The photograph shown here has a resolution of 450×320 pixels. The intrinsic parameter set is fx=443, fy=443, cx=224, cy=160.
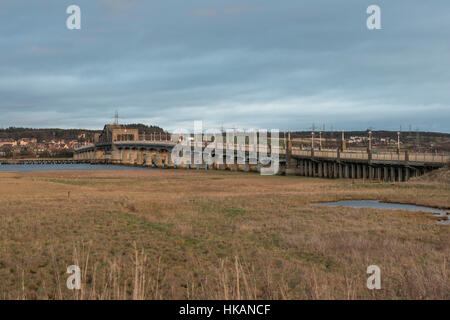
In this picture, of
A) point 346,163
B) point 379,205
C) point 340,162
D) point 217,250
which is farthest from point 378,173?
point 217,250

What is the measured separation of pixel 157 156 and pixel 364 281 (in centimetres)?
12712

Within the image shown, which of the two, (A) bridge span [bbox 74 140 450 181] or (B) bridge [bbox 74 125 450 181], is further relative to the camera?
(B) bridge [bbox 74 125 450 181]

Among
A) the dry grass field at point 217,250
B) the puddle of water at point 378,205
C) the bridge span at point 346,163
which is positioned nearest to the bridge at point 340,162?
the bridge span at point 346,163

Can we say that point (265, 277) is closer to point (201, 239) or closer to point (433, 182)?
point (201, 239)

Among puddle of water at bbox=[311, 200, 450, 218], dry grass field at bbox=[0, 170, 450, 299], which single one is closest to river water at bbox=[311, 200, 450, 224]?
puddle of water at bbox=[311, 200, 450, 218]

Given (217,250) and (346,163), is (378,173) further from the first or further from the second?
(217,250)

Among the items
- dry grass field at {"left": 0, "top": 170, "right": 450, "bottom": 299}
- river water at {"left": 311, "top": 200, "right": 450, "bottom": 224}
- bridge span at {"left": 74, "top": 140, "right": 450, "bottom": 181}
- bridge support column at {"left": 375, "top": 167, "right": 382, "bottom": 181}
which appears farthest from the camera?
bridge support column at {"left": 375, "top": 167, "right": 382, "bottom": 181}

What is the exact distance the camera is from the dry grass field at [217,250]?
35.8ft

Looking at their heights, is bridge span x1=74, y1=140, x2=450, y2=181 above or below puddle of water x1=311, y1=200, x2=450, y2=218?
above

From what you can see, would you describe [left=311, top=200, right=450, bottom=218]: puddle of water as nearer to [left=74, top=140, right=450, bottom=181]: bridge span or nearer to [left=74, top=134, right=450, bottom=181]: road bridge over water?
[left=74, top=140, right=450, bottom=181]: bridge span

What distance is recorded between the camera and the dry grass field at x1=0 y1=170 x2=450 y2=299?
35.8ft

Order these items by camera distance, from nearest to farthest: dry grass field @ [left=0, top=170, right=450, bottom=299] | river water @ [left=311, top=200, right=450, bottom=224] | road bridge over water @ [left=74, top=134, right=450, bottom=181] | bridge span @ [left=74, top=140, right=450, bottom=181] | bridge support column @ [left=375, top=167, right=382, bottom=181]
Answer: dry grass field @ [left=0, top=170, right=450, bottom=299] → river water @ [left=311, top=200, right=450, bottom=224] → bridge span @ [left=74, top=140, right=450, bottom=181] → road bridge over water @ [left=74, top=134, right=450, bottom=181] → bridge support column @ [left=375, top=167, right=382, bottom=181]
